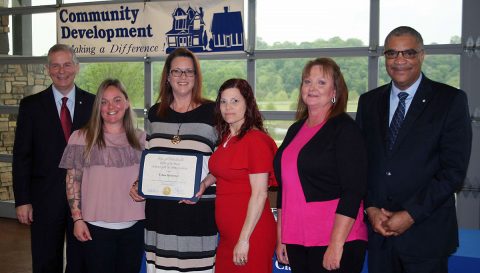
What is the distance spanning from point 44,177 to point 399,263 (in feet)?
7.37

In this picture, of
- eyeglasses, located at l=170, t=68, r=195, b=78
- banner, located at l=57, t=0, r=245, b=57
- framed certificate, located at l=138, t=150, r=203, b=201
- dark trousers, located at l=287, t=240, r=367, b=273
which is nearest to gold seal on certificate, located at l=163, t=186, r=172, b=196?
framed certificate, located at l=138, t=150, r=203, b=201

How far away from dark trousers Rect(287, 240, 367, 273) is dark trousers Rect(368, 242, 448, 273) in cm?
14

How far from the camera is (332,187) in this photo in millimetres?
2418

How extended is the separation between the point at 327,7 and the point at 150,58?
2.35 metres

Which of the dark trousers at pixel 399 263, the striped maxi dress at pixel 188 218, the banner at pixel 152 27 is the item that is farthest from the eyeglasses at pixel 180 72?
the banner at pixel 152 27

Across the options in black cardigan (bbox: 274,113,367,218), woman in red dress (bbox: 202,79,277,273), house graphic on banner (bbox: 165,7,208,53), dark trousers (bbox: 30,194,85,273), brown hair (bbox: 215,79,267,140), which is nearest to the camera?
black cardigan (bbox: 274,113,367,218)

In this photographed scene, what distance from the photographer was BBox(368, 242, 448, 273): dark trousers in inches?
96.8

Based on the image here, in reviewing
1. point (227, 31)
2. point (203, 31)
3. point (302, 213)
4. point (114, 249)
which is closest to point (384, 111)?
point (302, 213)

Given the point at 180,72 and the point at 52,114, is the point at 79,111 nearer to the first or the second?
the point at 52,114

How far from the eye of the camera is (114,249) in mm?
3041

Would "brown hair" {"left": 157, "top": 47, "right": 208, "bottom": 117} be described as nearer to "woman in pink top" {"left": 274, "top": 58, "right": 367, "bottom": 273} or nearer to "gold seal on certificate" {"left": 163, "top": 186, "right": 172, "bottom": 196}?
"gold seal on certificate" {"left": 163, "top": 186, "right": 172, "bottom": 196}

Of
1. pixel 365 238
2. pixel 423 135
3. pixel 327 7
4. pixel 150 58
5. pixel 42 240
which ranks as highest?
pixel 327 7

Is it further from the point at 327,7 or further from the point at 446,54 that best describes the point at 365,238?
the point at 327,7

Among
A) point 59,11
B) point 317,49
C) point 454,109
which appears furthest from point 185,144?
point 59,11
